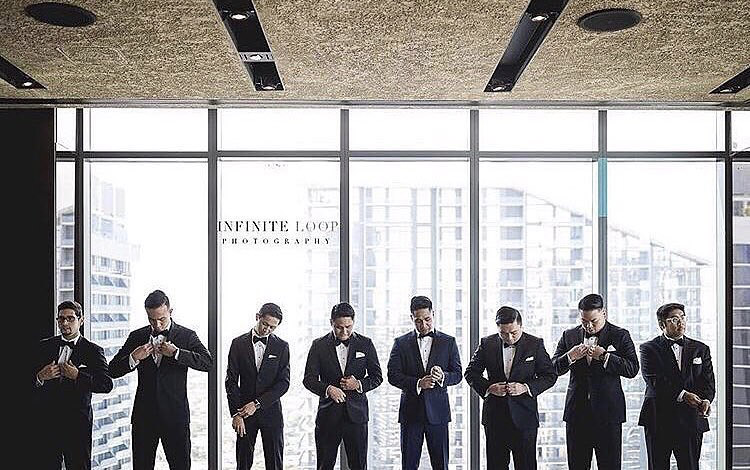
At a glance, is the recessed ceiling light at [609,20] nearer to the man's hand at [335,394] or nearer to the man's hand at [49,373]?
the man's hand at [335,394]

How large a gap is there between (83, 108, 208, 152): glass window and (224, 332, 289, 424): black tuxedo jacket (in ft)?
6.50

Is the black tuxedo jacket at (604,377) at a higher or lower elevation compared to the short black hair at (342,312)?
lower

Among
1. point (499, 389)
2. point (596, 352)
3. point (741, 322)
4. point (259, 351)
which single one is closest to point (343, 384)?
point (259, 351)

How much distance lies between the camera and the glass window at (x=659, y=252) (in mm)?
9172

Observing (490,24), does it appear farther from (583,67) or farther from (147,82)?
(147,82)

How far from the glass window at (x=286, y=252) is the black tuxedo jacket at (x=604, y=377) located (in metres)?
2.29

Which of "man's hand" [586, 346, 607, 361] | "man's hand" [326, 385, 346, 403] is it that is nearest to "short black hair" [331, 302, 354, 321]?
"man's hand" [326, 385, 346, 403]

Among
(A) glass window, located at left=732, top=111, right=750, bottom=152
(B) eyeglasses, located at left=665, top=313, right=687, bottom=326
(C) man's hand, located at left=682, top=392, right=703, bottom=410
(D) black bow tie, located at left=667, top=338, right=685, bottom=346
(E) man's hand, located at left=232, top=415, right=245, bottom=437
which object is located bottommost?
(E) man's hand, located at left=232, top=415, right=245, bottom=437

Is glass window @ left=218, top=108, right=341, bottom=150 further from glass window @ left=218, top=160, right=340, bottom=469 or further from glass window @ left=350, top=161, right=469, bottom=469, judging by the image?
glass window @ left=350, top=161, right=469, bottom=469

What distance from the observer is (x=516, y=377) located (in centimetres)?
801

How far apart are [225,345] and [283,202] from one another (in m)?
1.37

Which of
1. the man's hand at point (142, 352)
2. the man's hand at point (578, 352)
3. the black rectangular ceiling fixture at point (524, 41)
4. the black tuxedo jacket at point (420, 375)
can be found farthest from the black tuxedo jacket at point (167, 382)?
the black rectangular ceiling fixture at point (524, 41)

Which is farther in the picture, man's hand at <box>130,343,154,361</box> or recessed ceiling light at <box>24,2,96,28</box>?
man's hand at <box>130,343,154,361</box>

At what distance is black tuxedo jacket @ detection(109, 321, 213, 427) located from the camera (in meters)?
8.00
